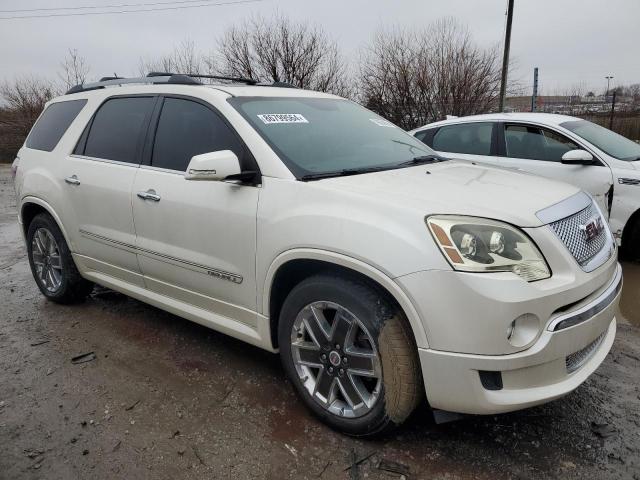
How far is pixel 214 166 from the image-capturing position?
2609 millimetres

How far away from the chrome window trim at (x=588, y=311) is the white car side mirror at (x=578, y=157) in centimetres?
308

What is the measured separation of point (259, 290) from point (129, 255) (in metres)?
1.26

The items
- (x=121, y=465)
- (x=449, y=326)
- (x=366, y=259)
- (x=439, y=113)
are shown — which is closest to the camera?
(x=449, y=326)

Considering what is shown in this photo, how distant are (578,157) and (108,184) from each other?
449 cm

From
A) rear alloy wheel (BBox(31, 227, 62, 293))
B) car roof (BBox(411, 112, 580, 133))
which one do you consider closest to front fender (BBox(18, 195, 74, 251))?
rear alloy wheel (BBox(31, 227, 62, 293))

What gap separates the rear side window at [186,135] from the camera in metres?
2.97

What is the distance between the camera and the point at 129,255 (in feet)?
11.4

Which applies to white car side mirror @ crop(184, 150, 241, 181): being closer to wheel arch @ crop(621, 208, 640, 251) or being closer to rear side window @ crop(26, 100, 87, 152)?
rear side window @ crop(26, 100, 87, 152)

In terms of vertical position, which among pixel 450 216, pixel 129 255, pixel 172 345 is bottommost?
pixel 172 345

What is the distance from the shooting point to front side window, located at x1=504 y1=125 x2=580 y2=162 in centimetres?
555

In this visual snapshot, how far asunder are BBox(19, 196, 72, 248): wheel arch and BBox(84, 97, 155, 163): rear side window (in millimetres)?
621

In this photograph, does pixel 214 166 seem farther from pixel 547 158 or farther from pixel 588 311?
pixel 547 158

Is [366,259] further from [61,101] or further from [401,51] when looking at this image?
[401,51]

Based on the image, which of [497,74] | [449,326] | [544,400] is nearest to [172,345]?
[449,326]
